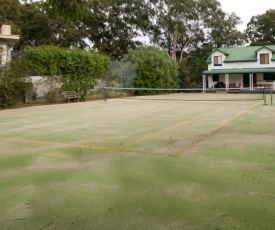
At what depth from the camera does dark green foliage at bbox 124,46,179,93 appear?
31172 mm

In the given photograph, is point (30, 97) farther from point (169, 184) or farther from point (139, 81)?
point (169, 184)

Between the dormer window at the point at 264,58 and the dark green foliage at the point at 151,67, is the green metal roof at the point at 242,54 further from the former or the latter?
the dark green foliage at the point at 151,67

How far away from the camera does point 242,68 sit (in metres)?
38.0

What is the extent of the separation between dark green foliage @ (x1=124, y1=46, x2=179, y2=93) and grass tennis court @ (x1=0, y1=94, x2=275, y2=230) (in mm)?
22749

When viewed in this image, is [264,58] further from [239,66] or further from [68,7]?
[68,7]

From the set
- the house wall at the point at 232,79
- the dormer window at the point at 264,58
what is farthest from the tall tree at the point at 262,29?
the house wall at the point at 232,79

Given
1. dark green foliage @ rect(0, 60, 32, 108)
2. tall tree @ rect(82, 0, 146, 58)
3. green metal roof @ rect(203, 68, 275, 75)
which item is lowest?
dark green foliage @ rect(0, 60, 32, 108)

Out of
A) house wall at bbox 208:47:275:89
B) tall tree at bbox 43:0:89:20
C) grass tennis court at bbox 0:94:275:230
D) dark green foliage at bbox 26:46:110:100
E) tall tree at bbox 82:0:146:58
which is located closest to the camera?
grass tennis court at bbox 0:94:275:230

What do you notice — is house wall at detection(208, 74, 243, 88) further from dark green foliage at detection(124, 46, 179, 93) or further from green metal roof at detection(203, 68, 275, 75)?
dark green foliage at detection(124, 46, 179, 93)

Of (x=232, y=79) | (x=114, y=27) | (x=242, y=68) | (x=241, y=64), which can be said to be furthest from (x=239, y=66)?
(x=114, y=27)

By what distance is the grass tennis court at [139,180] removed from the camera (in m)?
3.45

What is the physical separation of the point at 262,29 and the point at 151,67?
1183 inches

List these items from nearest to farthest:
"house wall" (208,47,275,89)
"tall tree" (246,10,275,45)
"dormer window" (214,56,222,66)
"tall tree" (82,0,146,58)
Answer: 1. "house wall" (208,47,275,89)
2. "dormer window" (214,56,222,66)
3. "tall tree" (82,0,146,58)
4. "tall tree" (246,10,275,45)

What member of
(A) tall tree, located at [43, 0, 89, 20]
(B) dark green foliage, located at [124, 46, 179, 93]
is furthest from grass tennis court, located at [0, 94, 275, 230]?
(B) dark green foliage, located at [124, 46, 179, 93]
